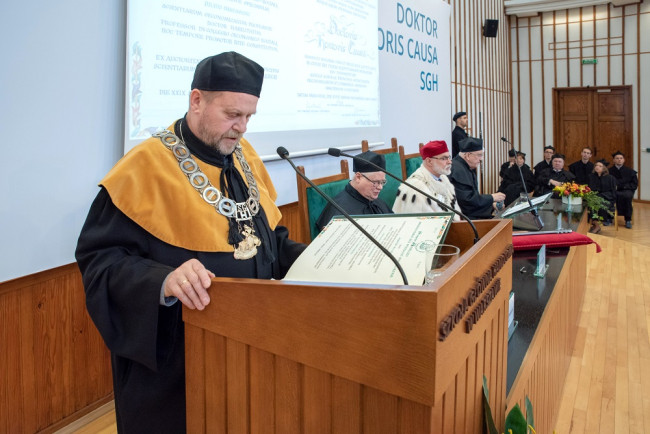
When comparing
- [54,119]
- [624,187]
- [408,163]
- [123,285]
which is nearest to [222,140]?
[123,285]

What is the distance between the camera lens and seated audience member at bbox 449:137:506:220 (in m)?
4.89

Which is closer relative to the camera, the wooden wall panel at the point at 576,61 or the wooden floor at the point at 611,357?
the wooden floor at the point at 611,357

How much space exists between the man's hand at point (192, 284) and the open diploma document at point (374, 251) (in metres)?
A: 0.17

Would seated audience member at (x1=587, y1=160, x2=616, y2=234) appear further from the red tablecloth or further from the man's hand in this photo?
the man's hand

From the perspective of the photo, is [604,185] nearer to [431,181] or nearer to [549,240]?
[431,181]

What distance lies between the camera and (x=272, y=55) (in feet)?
11.0

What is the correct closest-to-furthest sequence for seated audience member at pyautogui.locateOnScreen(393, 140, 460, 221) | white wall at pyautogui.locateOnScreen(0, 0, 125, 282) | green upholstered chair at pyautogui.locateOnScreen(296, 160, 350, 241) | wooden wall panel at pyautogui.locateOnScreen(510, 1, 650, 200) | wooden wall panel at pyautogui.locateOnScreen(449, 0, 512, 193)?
white wall at pyautogui.locateOnScreen(0, 0, 125, 282) < green upholstered chair at pyautogui.locateOnScreen(296, 160, 350, 241) < seated audience member at pyautogui.locateOnScreen(393, 140, 460, 221) < wooden wall panel at pyautogui.locateOnScreen(449, 0, 512, 193) < wooden wall panel at pyautogui.locateOnScreen(510, 1, 650, 200)

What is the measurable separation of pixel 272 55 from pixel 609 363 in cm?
278

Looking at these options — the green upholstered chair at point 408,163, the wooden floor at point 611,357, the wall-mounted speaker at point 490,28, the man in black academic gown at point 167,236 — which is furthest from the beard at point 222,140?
the wall-mounted speaker at point 490,28

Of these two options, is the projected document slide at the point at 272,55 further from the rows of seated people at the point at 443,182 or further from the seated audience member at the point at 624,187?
the seated audience member at the point at 624,187

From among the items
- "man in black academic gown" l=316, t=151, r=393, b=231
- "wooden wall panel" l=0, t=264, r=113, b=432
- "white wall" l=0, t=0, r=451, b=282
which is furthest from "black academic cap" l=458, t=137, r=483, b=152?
"wooden wall panel" l=0, t=264, r=113, b=432

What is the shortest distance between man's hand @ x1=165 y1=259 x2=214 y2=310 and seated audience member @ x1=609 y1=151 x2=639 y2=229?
8577mm

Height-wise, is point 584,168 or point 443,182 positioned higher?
point 584,168

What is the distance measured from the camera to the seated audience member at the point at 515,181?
8.38 meters
